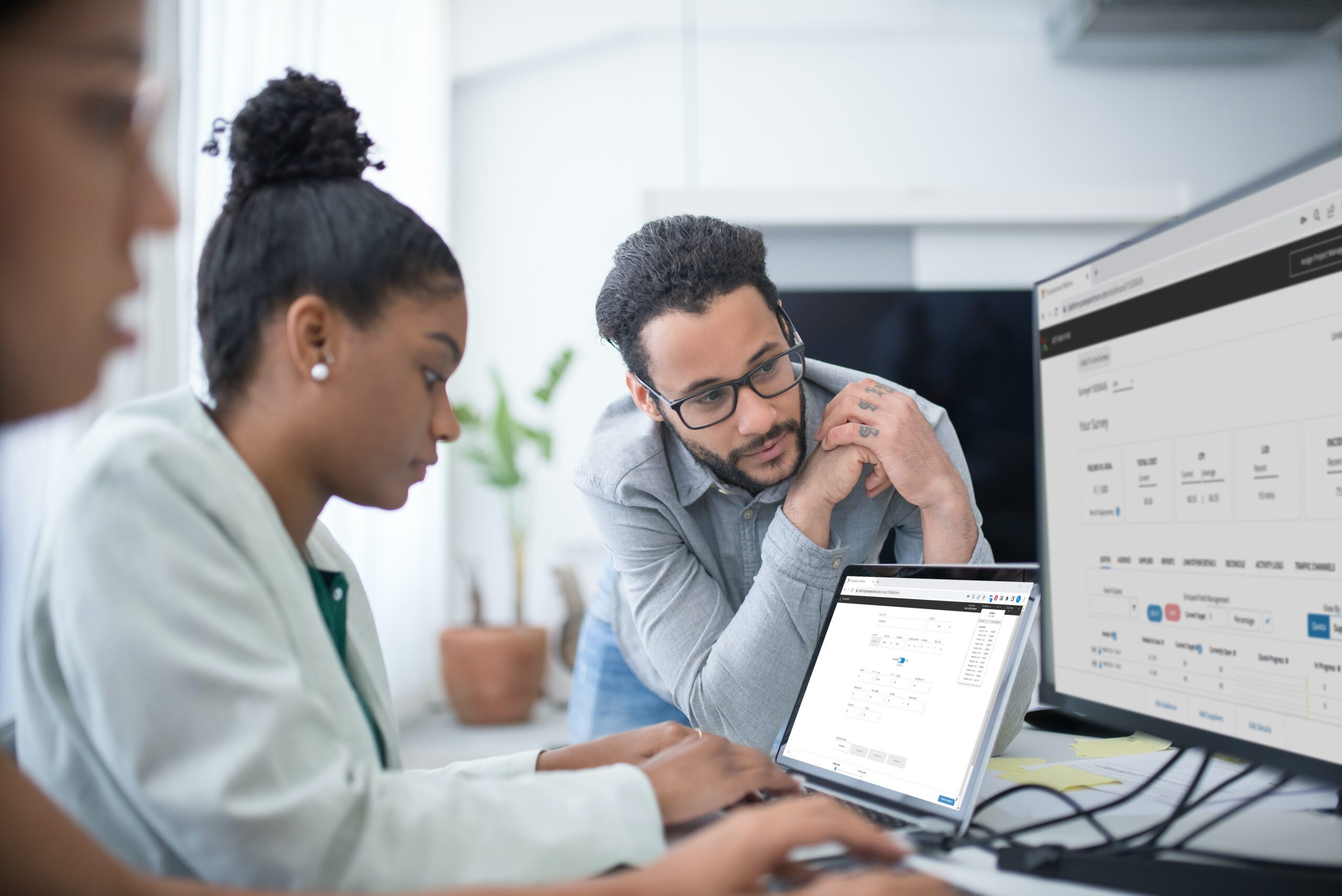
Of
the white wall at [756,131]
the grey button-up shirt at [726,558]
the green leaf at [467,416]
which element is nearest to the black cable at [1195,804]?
the grey button-up shirt at [726,558]

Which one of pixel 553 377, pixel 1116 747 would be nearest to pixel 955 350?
pixel 553 377

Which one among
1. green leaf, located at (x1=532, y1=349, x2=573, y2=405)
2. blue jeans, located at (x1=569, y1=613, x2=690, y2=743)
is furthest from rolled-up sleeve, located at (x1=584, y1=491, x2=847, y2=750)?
green leaf, located at (x1=532, y1=349, x2=573, y2=405)

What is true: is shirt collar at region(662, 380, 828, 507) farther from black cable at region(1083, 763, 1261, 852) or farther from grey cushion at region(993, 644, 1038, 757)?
black cable at region(1083, 763, 1261, 852)

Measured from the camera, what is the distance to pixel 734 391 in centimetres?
130

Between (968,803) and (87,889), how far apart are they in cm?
62

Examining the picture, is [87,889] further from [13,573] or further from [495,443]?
[495,443]

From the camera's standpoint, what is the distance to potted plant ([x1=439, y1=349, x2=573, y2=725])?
3127 mm

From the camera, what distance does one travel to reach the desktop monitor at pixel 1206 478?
74 cm

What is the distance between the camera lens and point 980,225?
3.58m

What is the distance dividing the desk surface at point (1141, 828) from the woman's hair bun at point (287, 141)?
0.74m

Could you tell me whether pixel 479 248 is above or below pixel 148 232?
above

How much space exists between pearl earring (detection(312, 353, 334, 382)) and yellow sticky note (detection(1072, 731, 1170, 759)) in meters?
0.92

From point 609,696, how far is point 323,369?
1.20 meters

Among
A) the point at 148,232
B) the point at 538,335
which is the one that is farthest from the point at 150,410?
the point at 538,335
